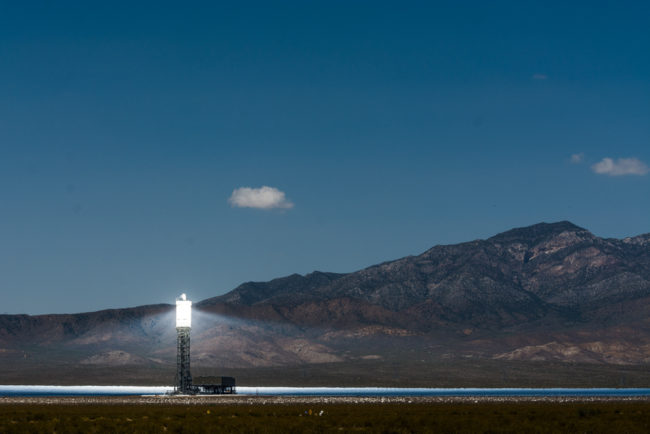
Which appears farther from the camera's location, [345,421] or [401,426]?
[345,421]

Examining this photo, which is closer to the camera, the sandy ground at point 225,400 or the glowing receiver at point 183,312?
the sandy ground at point 225,400

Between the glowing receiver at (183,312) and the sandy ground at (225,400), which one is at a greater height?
the glowing receiver at (183,312)

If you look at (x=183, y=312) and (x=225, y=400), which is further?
(x=183, y=312)

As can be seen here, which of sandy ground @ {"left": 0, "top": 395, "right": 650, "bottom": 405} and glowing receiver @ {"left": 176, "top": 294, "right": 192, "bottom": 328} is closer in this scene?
sandy ground @ {"left": 0, "top": 395, "right": 650, "bottom": 405}

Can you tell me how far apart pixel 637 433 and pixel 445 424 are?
11516 mm

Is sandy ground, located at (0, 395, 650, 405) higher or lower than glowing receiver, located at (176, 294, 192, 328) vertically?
lower

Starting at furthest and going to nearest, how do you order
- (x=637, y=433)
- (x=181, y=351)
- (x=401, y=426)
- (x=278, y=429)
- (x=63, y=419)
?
1. (x=181, y=351)
2. (x=63, y=419)
3. (x=401, y=426)
4. (x=278, y=429)
5. (x=637, y=433)

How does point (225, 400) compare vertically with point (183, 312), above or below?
below

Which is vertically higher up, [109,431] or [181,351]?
[181,351]

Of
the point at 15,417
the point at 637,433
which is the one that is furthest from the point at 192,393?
the point at 637,433

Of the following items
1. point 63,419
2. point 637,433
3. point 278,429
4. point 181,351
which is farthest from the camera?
point 181,351

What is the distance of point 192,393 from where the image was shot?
127125mm

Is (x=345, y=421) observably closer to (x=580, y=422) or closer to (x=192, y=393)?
(x=580, y=422)

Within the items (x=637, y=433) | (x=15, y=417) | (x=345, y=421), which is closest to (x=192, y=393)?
(x=15, y=417)
